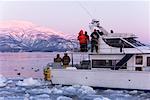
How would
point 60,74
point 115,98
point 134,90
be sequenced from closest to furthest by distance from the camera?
point 115,98
point 134,90
point 60,74

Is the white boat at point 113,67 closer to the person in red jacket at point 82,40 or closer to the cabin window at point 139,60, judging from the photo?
the cabin window at point 139,60

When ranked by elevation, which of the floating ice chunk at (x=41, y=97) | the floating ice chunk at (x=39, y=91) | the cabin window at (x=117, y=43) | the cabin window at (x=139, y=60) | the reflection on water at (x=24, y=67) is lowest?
the floating ice chunk at (x=41, y=97)

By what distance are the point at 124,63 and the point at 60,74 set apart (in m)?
2.77

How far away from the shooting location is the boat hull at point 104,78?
20.2 meters

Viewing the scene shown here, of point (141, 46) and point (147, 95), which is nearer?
point (147, 95)

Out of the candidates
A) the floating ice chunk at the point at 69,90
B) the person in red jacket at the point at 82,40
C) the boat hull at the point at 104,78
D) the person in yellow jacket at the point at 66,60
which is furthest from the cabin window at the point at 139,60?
the person in yellow jacket at the point at 66,60

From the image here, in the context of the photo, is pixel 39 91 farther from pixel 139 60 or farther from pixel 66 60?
pixel 139 60

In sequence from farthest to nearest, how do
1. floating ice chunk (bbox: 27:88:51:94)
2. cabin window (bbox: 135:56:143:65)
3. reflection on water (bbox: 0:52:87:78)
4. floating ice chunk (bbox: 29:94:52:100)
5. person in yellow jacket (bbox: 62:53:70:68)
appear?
reflection on water (bbox: 0:52:87:78), person in yellow jacket (bbox: 62:53:70:68), cabin window (bbox: 135:56:143:65), floating ice chunk (bbox: 27:88:51:94), floating ice chunk (bbox: 29:94:52:100)

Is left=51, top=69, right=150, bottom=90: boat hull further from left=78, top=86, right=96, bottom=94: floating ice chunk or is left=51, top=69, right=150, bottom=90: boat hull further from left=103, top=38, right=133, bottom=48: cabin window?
left=103, top=38, right=133, bottom=48: cabin window

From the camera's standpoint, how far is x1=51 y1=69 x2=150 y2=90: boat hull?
20186 millimetres

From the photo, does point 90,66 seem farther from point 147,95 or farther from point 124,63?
point 147,95

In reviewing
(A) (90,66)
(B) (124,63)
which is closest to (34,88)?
(A) (90,66)

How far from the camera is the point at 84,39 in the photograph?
72.8 feet

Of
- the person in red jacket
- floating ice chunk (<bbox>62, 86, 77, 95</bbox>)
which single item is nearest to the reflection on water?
the person in red jacket
